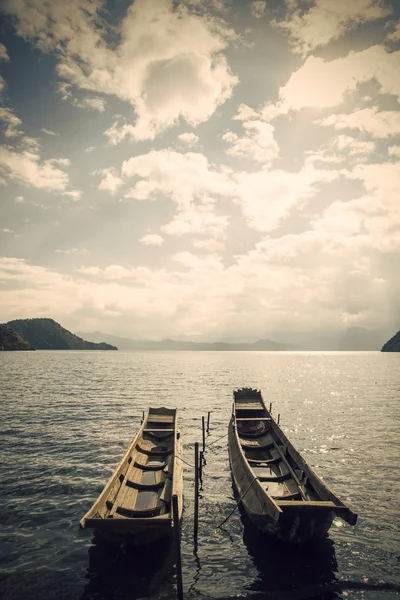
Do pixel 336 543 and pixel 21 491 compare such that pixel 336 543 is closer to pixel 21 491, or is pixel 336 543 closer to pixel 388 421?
pixel 21 491

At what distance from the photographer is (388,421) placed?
3444 cm

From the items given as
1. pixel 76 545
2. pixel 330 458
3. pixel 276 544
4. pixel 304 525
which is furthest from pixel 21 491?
pixel 330 458

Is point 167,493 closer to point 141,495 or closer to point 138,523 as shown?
point 141,495

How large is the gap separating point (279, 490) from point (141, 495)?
6093 millimetres

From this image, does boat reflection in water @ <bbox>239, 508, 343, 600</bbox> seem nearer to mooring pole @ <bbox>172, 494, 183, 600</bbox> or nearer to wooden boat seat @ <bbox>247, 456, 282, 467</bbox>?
mooring pole @ <bbox>172, 494, 183, 600</bbox>

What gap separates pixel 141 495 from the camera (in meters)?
13.8

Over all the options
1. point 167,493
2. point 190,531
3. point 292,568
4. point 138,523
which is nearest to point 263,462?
point 190,531

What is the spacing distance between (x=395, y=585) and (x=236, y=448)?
9362mm

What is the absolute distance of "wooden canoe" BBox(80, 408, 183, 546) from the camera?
9.97 meters

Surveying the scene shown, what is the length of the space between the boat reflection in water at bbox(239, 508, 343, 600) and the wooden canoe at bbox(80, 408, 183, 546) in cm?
321

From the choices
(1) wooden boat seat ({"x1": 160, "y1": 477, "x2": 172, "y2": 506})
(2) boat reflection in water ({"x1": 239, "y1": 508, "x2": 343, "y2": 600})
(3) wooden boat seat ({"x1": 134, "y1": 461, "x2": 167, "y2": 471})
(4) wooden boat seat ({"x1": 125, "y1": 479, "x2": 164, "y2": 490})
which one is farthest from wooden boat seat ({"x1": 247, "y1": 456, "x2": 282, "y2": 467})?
(4) wooden boat seat ({"x1": 125, "y1": 479, "x2": 164, "y2": 490})

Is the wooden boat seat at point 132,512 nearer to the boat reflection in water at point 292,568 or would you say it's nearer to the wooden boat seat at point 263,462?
the boat reflection in water at point 292,568

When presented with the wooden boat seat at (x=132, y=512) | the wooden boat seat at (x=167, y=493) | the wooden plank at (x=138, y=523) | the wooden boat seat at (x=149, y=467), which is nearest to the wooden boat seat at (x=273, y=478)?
the wooden boat seat at (x=167, y=493)

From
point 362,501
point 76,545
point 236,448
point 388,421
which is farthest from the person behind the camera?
point 388,421
